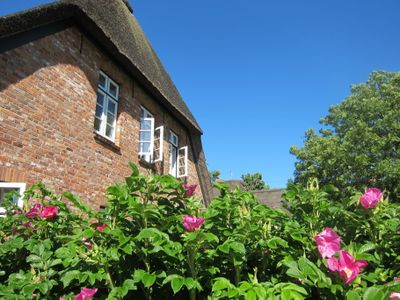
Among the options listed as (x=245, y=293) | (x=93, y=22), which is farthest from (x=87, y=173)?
(x=245, y=293)

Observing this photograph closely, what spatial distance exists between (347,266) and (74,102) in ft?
21.6

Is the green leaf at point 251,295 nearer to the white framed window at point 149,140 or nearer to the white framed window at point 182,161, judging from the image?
the white framed window at point 149,140

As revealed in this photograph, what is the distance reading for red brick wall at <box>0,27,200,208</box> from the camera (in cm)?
582

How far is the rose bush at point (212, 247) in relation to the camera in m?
1.84

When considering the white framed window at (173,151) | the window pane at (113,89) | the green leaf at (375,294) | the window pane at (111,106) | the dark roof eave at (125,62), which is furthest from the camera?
the white framed window at (173,151)

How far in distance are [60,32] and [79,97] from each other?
4.11 ft

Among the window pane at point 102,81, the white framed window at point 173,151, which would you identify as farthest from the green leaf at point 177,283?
the white framed window at point 173,151

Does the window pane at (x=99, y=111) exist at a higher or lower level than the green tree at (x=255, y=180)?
lower

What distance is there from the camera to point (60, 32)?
707cm

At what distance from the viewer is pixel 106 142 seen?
8180 mm

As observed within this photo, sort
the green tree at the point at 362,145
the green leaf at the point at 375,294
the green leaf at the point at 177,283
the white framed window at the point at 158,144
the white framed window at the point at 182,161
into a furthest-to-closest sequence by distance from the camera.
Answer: the green tree at the point at 362,145 < the white framed window at the point at 182,161 < the white framed window at the point at 158,144 < the green leaf at the point at 177,283 < the green leaf at the point at 375,294

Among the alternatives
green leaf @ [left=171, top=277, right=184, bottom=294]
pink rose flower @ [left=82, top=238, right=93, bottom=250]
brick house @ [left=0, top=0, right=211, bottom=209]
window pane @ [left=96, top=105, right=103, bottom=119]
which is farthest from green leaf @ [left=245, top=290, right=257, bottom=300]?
window pane @ [left=96, top=105, right=103, bottom=119]

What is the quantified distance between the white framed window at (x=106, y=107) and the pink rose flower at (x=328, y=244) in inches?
271

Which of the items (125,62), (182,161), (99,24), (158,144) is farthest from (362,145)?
(99,24)
